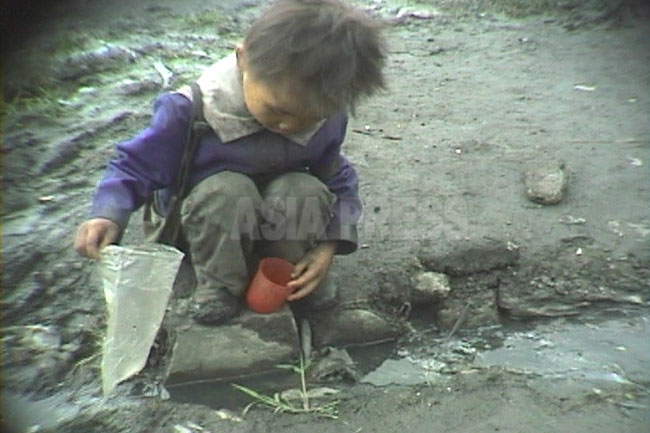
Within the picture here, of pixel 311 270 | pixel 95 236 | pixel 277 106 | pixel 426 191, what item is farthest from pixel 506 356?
pixel 95 236

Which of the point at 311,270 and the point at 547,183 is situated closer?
the point at 311,270

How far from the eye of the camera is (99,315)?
2.69 metres

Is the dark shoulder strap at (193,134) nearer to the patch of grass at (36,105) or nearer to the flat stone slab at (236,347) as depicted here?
the flat stone slab at (236,347)

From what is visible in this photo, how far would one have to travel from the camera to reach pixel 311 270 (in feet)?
8.52

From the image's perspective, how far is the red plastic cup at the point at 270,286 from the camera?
99.0 inches

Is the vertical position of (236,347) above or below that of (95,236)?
below

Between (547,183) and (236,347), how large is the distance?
1.46 metres

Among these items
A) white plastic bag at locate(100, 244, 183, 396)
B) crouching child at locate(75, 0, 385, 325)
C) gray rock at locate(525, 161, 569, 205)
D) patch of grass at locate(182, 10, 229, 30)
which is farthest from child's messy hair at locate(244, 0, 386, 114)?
patch of grass at locate(182, 10, 229, 30)

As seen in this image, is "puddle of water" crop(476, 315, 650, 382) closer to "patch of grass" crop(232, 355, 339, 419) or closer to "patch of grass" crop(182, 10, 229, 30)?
"patch of grass" crop(232, 355, 339, 419)

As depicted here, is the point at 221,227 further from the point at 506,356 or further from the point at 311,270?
the point at 506,356

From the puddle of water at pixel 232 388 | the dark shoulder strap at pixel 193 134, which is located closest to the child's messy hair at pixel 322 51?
the dark shoulder strap at pixel 193 134

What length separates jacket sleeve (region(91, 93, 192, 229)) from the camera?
236cm

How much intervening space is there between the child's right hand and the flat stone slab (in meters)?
0.38

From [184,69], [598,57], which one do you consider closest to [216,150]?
[184,69]
